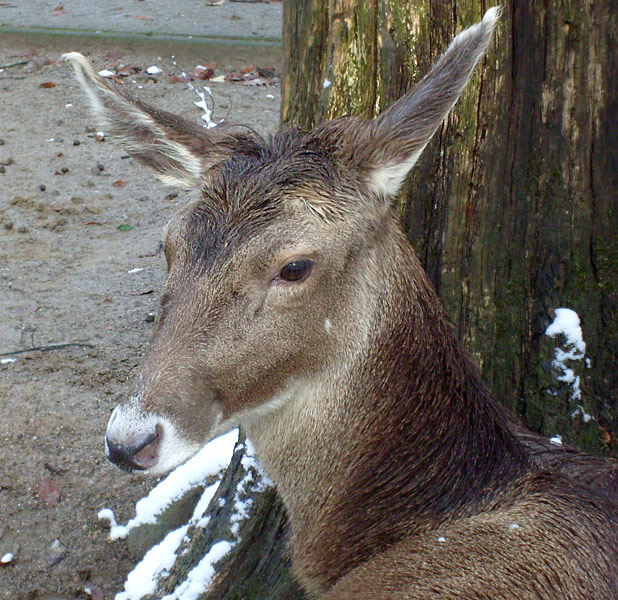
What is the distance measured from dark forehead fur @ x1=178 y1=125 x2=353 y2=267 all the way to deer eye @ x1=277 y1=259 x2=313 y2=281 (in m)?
0.17

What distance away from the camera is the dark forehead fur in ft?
9.61

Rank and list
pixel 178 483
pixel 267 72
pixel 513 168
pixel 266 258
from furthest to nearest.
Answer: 1. pixel 267 72
2. pixel 178 483
3. pixel 513 168
4. pixel 266 258

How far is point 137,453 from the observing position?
8.52 feet

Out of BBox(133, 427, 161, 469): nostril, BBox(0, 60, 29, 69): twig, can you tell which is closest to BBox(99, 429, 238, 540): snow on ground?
BBox(133, 427, 161, 469): nostril

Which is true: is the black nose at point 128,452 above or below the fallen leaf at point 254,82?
below

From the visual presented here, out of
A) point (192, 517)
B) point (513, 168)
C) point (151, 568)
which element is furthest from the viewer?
point (192, 517)

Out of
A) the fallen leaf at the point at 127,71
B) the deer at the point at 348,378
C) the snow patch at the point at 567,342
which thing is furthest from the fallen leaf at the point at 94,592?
the fallen leaf at the point at 127,71

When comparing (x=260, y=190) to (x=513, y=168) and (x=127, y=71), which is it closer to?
(x=513, y=168)

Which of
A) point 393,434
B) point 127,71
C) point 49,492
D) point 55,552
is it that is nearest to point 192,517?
point 55,552

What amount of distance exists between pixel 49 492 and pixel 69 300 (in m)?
2.19

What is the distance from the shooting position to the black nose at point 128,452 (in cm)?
258

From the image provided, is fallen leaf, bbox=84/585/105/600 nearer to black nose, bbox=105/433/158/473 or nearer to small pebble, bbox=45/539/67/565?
small pebble, bbox=45/539/67/565

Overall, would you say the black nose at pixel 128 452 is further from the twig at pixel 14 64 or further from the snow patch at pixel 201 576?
the twig at pixel 14 64

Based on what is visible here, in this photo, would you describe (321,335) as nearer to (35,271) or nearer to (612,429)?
(612,429)
